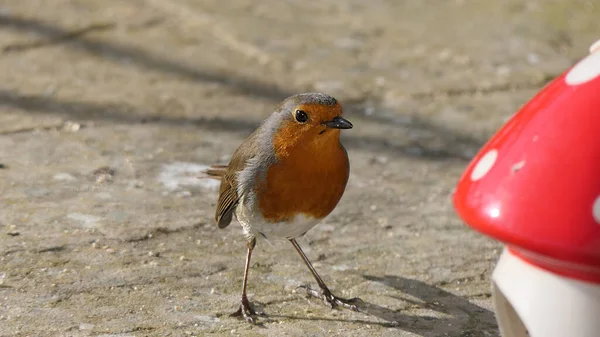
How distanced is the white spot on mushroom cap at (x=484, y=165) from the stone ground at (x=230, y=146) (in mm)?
1170

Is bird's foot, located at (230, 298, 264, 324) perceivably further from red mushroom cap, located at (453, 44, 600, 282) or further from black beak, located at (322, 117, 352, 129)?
red mushroom cap, located at (453, 44, 600, 282)

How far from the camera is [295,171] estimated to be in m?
3.25

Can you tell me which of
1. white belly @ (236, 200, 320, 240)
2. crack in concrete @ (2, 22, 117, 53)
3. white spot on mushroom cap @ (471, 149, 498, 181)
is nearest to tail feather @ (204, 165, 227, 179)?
white belly @ (236, 200, 320, 240)

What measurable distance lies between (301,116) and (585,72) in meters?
1.34

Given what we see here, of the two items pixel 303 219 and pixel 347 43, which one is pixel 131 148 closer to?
pixel 303 219

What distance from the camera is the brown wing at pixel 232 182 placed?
11.4ft

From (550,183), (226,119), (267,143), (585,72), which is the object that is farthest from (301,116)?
(226,119)

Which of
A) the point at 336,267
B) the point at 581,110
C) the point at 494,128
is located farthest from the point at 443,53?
the point at 581,110

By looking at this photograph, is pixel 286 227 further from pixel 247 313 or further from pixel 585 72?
pixel 585 72

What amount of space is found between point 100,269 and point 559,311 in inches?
76.2

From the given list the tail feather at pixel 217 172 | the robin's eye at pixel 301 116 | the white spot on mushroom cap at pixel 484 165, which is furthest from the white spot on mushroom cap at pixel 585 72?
the tail feather at pixel 217 172

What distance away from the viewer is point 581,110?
206 cm

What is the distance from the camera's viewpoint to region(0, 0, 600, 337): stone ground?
11.0 ft

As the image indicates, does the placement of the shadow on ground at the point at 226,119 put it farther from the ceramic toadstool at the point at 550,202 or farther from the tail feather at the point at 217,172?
the ceramic toadstool at the point at 550,202
